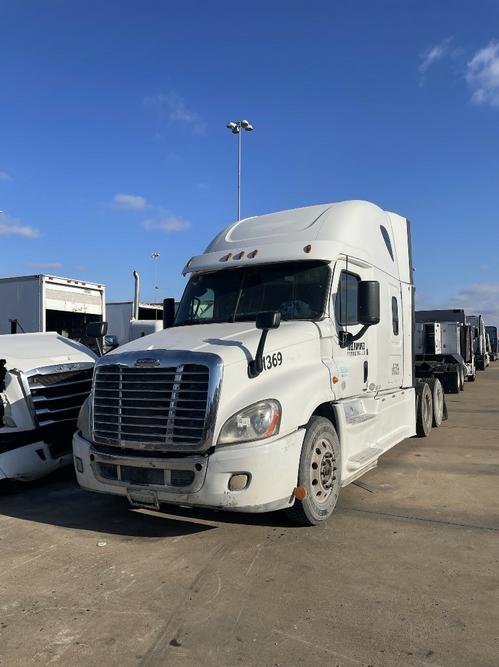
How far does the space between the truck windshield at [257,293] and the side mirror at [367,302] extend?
36cm

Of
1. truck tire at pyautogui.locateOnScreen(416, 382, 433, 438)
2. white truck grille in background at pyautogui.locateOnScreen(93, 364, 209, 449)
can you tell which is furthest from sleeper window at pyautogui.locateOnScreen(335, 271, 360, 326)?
truck tire at pyautogui.locateOnScreen(416, 382, 433, 438)

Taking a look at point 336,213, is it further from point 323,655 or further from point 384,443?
point 323,655

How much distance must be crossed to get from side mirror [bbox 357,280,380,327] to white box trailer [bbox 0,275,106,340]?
11975 millimetres

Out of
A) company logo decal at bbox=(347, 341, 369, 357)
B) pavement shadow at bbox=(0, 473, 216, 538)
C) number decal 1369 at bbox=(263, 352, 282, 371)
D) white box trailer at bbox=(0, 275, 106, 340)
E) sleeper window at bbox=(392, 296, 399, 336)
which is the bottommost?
pavement shadow at bbox=(0, 473, 216, 538)

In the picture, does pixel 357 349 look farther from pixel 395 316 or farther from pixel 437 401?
pixel 437 401

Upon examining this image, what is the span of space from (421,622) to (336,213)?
434cm

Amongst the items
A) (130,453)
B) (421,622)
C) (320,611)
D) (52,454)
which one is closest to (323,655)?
(320,611)

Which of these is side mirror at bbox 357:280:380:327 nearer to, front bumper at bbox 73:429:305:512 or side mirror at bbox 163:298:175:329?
front bumper at bbox 73:429:305:512

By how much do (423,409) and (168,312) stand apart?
513cm

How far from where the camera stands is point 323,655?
9.98 feet

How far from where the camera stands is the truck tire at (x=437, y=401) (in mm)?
10344

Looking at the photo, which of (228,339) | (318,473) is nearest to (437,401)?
(318,473)

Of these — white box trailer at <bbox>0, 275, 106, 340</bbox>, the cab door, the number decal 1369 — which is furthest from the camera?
white box trailer at <bbox>0, 275, 106, 340</bbox>

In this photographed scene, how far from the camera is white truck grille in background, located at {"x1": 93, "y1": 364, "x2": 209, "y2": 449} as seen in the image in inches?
175
